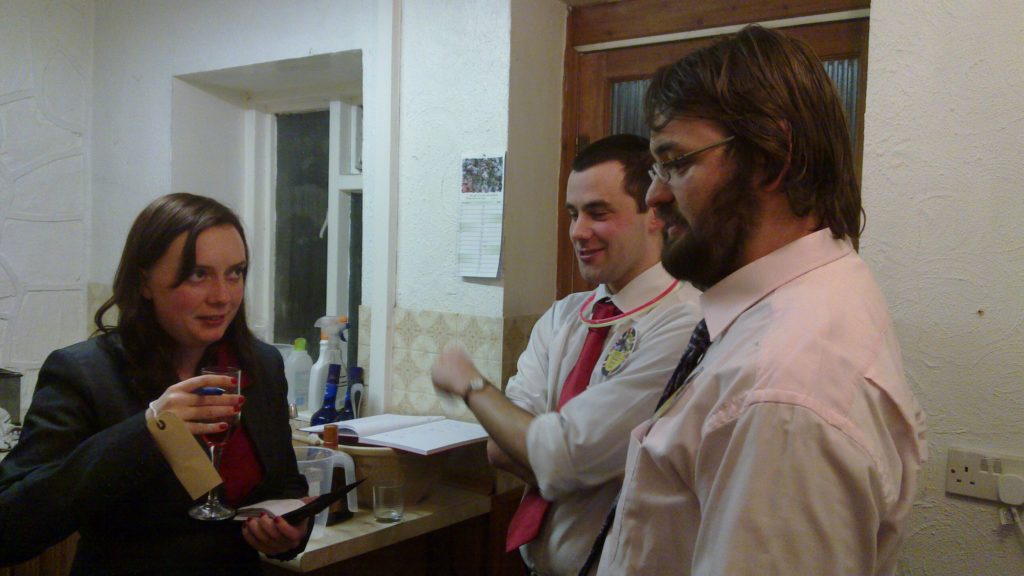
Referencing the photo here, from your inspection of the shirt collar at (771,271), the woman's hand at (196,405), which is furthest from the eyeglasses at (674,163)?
the woman's hand at (196,405)

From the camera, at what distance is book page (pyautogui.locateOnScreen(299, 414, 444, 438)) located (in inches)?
82.2

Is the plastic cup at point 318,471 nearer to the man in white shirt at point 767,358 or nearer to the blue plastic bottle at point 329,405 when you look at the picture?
the blue plastic bottle at point 329,405

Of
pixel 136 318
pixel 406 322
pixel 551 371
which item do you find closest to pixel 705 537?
pixel 551 371

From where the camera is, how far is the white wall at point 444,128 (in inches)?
88.8

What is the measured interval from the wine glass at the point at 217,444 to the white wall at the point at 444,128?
41.1 inches

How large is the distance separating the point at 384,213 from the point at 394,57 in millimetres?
488

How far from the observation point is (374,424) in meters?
2.17

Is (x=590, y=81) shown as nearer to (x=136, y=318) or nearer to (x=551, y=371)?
(x=551, y=371)

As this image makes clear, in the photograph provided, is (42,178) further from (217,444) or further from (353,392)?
(217,444)

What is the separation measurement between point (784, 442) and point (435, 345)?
1.73m

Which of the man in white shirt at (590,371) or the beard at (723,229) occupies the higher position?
the beard at (723,229)

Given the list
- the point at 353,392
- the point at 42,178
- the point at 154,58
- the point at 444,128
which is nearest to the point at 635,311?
the point at 444,128

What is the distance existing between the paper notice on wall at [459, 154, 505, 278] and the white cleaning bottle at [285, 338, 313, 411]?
0.83 m

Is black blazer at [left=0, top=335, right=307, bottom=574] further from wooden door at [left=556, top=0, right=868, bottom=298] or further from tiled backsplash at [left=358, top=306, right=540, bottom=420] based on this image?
wooden door at [left=556, top=0, right=868, bottom=298]
